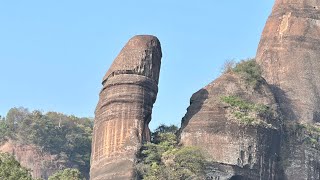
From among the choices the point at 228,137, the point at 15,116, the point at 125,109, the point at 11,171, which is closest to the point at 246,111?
the point at 228,137

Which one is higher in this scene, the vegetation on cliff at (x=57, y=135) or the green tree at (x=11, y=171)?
the vegetation on cliff at (x=57, y=135)

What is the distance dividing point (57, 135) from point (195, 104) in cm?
2718

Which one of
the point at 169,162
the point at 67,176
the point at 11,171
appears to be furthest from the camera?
the point at 169,162

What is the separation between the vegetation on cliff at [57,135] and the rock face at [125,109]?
82.7 ft

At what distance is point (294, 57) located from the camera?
73750 mm

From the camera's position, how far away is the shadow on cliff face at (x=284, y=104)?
70375 mm

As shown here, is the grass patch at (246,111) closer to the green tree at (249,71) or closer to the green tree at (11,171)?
the green tree at (249,71)

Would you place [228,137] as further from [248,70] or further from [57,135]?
[57,135]

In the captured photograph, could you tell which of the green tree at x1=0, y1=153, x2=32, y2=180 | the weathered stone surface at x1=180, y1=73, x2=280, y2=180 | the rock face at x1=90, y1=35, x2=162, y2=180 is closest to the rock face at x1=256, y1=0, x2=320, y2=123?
the weathered stone surface at x1=180, y1=73, x2=280, y2=180

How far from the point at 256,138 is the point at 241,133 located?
898mm

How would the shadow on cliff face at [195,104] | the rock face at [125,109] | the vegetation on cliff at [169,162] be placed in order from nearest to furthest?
the vegetation on cliff at [169,162] < the rock face at [125,109] < the shadow on cliff face at [195,104]

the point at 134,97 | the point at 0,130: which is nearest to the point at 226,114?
the point at 134,97

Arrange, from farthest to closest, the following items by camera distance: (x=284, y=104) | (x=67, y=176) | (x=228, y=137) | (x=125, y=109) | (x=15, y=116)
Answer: (x=15, y=116), (x=284, y=104), (x=228, y=137), (x=125, y=109), (x=67, y=176)

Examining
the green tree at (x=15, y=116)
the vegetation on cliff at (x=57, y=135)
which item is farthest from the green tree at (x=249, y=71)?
the green tree at (x=15, y=116)
